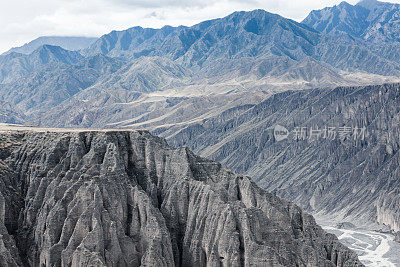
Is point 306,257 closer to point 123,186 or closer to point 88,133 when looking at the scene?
point 123,186

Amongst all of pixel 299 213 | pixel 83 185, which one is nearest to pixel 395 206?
pixel 299 213

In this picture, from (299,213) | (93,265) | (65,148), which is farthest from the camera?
(299,213)

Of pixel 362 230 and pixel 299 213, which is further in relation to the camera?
pixel 362 230

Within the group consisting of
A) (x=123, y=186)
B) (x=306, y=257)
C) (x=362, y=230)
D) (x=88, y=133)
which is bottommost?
(x=362, y=230)

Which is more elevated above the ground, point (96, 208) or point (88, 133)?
point (88, 133)

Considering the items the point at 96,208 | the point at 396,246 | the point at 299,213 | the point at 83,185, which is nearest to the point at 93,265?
the point at 96,208

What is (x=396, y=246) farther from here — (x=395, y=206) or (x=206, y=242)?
(x=206, y=242)

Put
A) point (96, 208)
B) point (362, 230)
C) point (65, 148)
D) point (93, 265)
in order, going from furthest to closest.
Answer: point (362, 230), point (65, 148), point (96, 208), point (93, 265)
